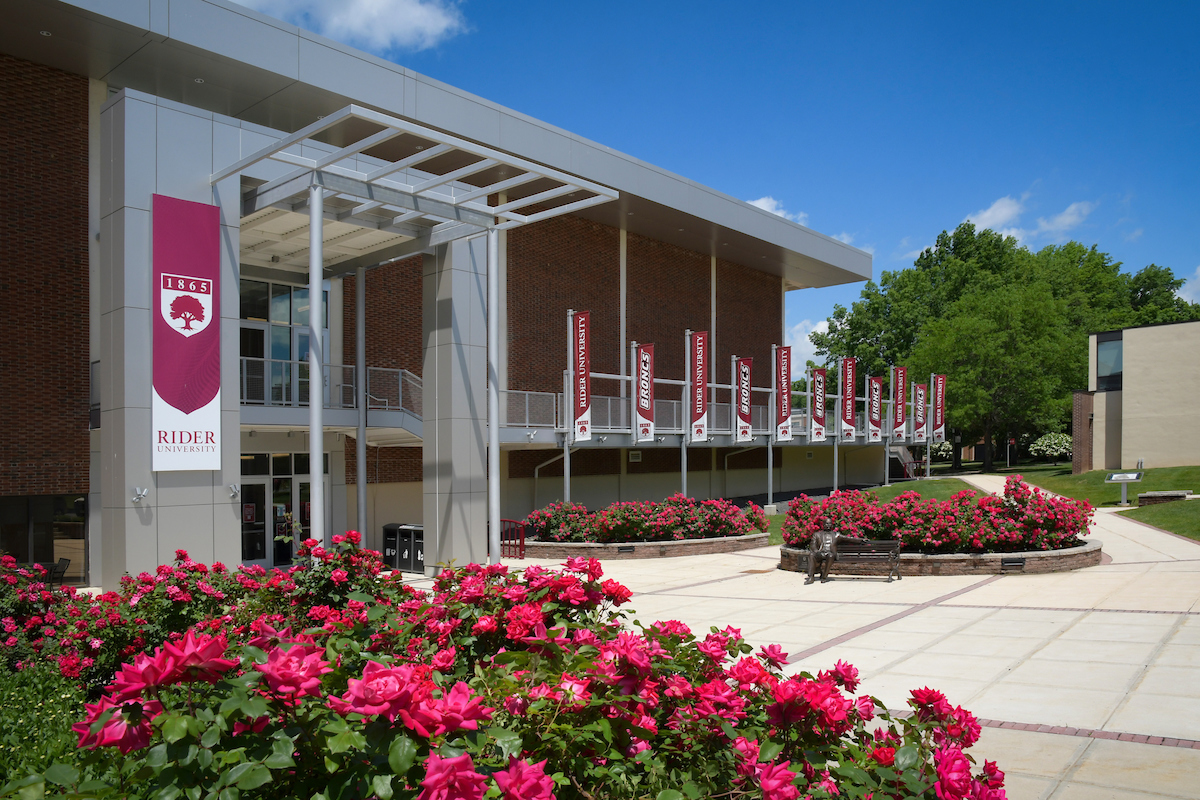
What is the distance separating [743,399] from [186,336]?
65.8 ft

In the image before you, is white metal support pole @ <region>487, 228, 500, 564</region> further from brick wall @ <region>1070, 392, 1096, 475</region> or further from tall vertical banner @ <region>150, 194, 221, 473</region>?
brick wall @ <region>1070, 392, 1096, 475</region>

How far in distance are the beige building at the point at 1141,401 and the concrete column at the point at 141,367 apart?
38255mm

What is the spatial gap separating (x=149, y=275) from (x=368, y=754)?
13373 mm

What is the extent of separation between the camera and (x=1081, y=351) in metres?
52.1

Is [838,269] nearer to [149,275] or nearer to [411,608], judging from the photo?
[149,275]

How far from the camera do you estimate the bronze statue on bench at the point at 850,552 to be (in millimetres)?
15109

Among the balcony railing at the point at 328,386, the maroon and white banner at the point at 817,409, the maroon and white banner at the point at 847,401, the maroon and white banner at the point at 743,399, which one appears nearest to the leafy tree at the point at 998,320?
the maroon and white banner at the point at 847,401

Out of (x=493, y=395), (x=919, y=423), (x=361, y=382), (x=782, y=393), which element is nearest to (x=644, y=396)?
(x=782, y=393)

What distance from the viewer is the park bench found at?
1511cm

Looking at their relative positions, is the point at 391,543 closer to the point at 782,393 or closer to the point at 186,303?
the point at 186,303

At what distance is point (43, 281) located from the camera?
17.7 m

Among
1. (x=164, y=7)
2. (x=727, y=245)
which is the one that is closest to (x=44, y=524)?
(x=164, y=7)

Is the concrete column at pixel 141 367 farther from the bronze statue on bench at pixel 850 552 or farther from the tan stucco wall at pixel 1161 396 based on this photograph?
the tan stucco wall at pixel 1161 396

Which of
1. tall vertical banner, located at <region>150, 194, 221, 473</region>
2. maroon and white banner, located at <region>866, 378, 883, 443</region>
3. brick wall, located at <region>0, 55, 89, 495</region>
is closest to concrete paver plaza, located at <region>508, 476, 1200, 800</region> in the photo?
tall vertical banner, located at <region>150, 194, 221, 473</region>
